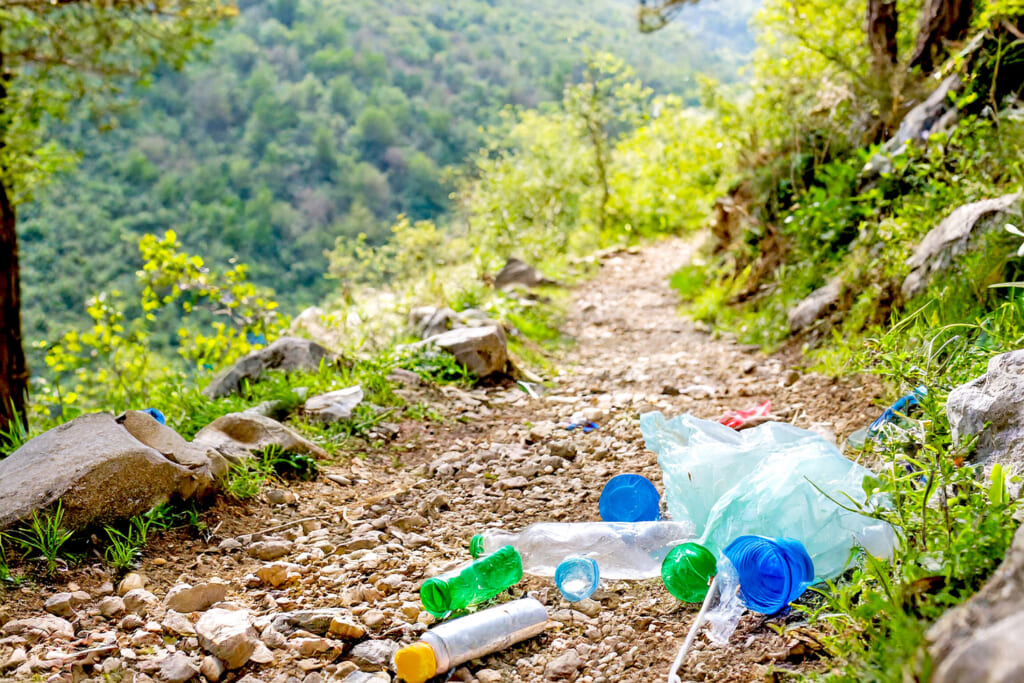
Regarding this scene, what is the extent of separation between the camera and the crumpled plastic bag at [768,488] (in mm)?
1822

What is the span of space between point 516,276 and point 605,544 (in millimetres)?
5799

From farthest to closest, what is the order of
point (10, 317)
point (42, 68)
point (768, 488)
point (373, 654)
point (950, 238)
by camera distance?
point (42, 68)
point (10, 317)
point (950, 238)
point (768, 488)
point (373, 654)

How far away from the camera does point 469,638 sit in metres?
1.75

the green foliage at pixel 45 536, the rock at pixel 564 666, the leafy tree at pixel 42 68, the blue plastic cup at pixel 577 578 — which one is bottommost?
the rock at pixel 564 666

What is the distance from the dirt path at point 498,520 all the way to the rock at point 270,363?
73cm

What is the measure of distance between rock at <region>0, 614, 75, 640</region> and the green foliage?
0.86ft

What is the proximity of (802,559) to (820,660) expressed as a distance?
26 cm

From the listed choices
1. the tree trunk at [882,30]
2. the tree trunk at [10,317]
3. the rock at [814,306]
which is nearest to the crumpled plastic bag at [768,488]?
the rock at [814,306]

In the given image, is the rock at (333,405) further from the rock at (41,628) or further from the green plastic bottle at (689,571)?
the green plastic bottle at (689,571)

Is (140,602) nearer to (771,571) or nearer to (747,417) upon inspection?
(771,571)

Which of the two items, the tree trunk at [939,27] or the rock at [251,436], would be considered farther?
the tree trunk at [939,27]

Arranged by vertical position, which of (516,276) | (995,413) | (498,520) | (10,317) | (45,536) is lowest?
(516,276)

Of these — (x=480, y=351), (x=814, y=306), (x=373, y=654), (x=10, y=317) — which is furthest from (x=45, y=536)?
(x=814, y=306)

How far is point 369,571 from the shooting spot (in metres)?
2.27
